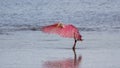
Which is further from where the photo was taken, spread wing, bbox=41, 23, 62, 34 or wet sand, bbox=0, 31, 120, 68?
spread wing, bbox=41, 23, 62, 34

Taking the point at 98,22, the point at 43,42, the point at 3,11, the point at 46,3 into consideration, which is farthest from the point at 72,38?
the point at 46,3

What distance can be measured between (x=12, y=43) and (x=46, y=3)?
10.1 meters

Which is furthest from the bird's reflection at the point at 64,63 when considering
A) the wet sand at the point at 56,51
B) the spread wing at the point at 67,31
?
the spread wing at the point at 67,31

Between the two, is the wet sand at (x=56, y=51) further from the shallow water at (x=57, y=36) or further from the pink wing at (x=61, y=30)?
the pink wing at (x=61, y=30)

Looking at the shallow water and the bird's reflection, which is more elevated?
the bird's reflection

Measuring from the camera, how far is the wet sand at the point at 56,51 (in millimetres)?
9523

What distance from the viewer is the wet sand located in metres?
9.52

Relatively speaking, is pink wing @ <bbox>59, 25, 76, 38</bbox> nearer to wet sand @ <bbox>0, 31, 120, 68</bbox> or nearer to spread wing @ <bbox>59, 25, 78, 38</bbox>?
spread wing @ <bbox>59, 25, 78, 38</bbox>

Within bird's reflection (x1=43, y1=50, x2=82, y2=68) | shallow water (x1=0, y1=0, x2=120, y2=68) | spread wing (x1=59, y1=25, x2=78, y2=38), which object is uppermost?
spread wing (x1=59, y1=25, x2=78, y2=38)

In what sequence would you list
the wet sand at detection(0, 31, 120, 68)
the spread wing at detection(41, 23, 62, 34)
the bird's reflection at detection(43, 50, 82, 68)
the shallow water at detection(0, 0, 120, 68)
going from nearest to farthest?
the bird's reflection at detection(43, 50, 82, 68)
the wet sand at detection(0, 31, 120, 68)
the shallow water at detection(0, 0, 120, 68)
the spread wing at detection(41, 23, 62, 34)

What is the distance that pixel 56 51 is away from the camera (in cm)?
1084

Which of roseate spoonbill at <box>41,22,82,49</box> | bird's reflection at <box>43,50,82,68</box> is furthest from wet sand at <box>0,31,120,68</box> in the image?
roseate spoonbill at <box>41,22,82,49</box>

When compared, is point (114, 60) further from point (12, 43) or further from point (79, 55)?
point (12, 43)

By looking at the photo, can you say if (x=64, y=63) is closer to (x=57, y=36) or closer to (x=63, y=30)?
(x=63, y=30)
